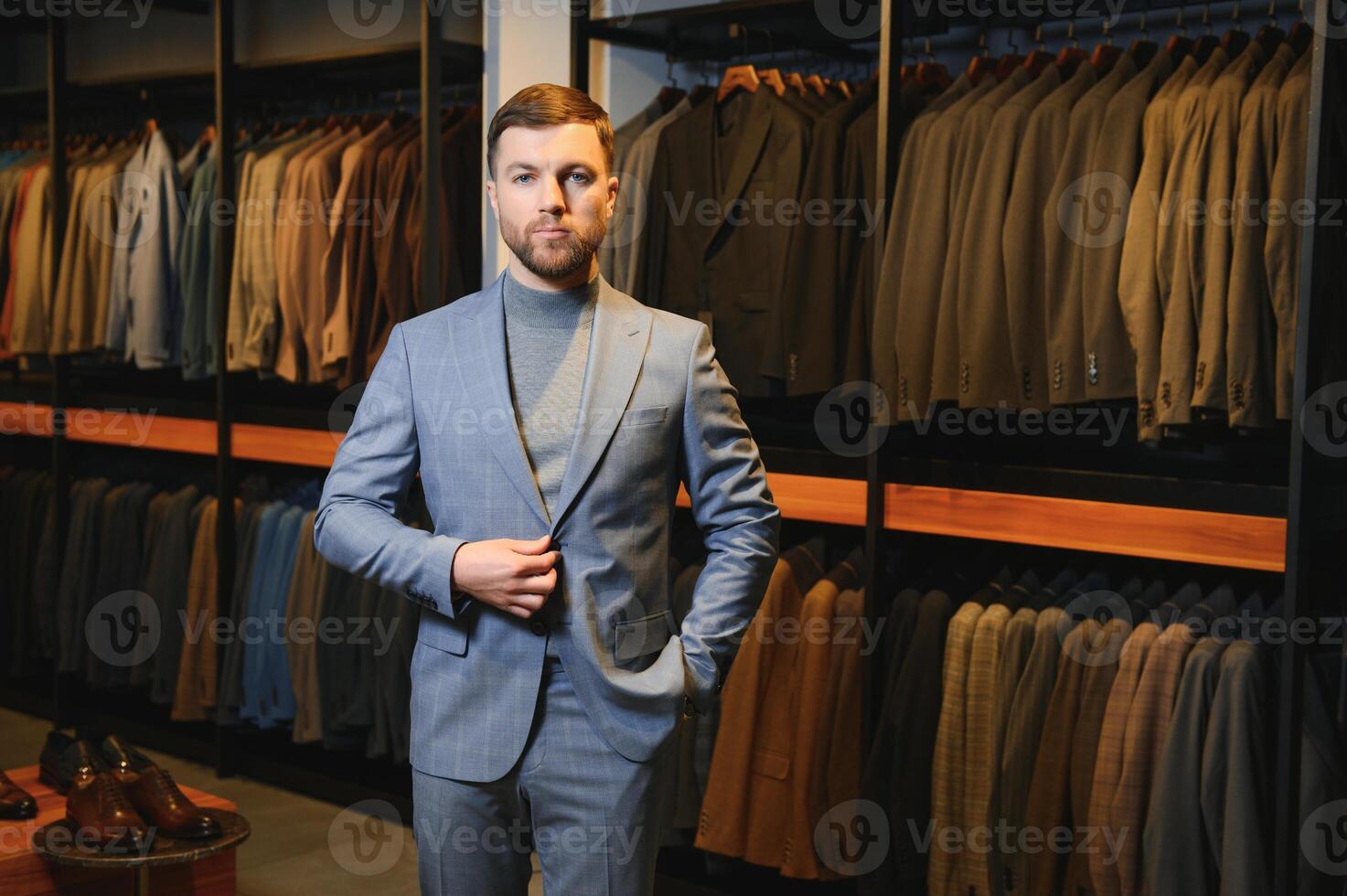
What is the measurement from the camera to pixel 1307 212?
2.46 m

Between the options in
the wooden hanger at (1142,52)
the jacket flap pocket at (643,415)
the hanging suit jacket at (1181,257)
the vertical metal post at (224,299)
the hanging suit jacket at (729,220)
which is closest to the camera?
the jacket flap pocket at (643,415)

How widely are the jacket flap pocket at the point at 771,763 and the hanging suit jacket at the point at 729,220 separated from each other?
2.82 feet

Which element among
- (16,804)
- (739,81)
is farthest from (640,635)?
(739,81)

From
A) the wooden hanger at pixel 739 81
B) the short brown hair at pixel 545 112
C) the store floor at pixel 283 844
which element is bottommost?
the store floor at pixel 283 844

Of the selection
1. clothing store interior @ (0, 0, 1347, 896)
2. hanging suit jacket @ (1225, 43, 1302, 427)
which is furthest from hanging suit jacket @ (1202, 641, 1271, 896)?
hanging suit jacket @ (1225, 43, 1302, 427)

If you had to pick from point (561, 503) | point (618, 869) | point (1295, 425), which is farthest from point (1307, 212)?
point (618, 869)

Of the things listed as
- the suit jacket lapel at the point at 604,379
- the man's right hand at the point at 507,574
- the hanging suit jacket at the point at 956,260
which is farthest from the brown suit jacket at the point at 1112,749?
the man's right hand at the point at 507,574

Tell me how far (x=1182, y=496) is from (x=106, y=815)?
2.19 metres

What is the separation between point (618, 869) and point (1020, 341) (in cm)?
163

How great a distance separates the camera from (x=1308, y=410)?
2.50 meters

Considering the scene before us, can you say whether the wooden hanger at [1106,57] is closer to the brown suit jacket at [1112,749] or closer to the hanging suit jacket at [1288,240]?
the hanging suit jacket at [1288,240]

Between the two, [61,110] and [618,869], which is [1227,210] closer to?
[618,869]

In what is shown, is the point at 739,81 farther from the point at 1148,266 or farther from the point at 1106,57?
the point at 1148,266

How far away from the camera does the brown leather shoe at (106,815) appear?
99.9 inches
